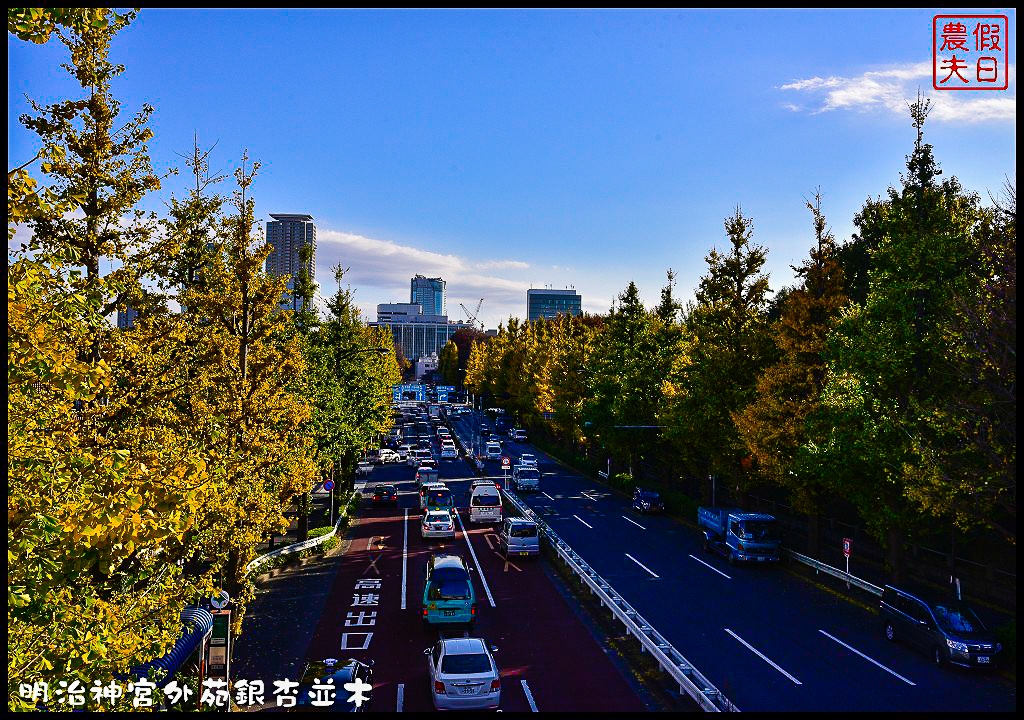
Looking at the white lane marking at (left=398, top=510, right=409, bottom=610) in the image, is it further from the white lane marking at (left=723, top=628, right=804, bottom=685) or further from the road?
the white lane marking at (left=723, top=628, right=804, bottom=685)

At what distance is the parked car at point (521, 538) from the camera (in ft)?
97.3

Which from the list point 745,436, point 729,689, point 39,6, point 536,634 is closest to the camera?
point 39,6

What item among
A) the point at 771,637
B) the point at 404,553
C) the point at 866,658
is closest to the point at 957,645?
the point at 866,658

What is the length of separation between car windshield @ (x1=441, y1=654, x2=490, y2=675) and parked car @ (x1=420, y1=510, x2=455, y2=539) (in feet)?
59.9

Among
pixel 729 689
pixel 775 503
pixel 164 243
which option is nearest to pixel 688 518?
pixel 775 503

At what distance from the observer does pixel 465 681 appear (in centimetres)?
1501

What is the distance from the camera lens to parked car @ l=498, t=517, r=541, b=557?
97.3 ft

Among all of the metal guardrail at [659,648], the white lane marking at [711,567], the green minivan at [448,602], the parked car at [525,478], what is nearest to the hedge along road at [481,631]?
the green minivan at [448,602]

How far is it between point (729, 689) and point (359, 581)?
15.2 metres

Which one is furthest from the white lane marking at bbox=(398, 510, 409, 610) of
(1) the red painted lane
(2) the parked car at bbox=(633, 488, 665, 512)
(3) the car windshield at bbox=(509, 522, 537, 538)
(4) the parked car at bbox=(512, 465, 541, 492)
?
(2) the parked car at bbox=(633, 488, 665, 512)

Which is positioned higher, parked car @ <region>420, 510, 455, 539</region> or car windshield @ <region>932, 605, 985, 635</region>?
car windshield @ <region>932, 605, 985, 635</region>

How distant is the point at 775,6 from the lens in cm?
662

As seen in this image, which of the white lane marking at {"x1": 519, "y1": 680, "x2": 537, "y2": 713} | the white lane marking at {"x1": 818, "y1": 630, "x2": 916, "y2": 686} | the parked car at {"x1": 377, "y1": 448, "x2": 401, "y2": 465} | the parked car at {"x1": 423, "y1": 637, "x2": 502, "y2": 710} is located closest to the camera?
the parked car at {"x1": 423, "y1": 637, "x2": 502, "y2": 710}

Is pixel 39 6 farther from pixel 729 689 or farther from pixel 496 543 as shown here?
pixel 496 543
